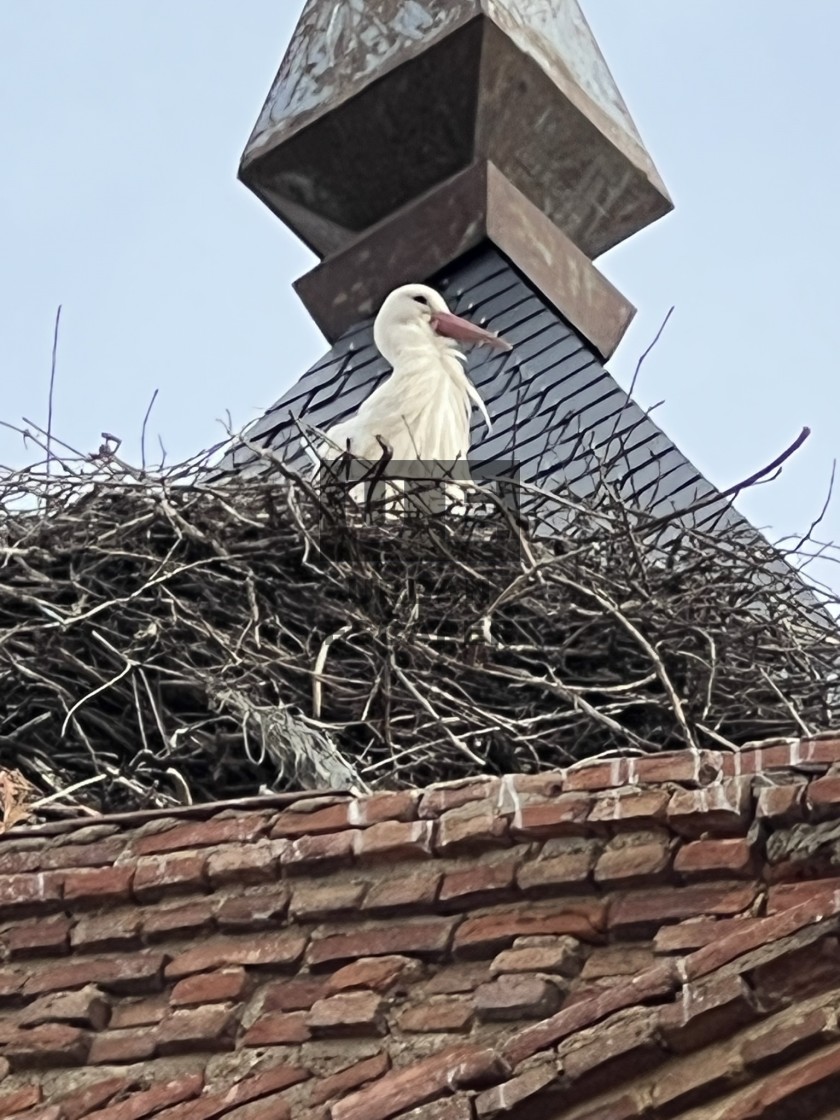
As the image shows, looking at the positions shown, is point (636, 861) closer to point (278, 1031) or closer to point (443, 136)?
point (278, 1031)

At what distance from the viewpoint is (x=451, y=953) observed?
14.2 ft

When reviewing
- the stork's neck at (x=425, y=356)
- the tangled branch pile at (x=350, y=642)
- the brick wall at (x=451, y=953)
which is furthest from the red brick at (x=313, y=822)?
the stork's neck at (x=425, y=356)

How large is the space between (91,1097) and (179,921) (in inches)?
13.6

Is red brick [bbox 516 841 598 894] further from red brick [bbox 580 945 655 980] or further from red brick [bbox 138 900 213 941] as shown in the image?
red brick [bbox 138 900 213 941]

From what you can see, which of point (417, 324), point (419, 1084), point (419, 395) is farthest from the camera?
point (417, 324)

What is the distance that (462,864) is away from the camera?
443cm

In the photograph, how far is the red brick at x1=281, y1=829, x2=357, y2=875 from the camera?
4508 mm

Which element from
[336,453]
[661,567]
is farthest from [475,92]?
[661,567]

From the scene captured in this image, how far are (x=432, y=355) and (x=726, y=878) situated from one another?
17.2ft

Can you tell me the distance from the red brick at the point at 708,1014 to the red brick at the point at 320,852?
81cm

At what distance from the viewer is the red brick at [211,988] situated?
174 inches

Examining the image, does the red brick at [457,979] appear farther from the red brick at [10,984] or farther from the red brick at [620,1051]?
the red brick at [10,984]

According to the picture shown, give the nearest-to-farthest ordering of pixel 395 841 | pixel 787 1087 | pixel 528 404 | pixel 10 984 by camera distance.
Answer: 1. pixel 787 1087
2. pixel 395 841
3. pixel 10 984
4. pixel 528 404

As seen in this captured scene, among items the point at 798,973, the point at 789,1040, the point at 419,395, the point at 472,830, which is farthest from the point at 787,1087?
the point at 419,395
